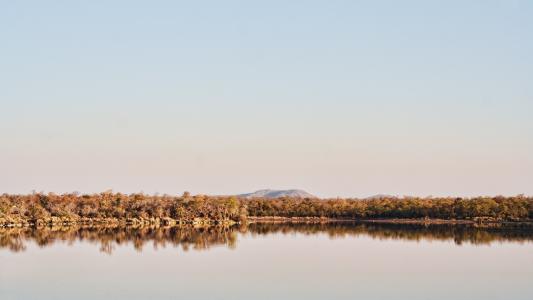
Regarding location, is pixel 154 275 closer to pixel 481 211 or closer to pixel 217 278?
pixel 217 278

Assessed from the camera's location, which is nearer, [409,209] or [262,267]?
[262,267]

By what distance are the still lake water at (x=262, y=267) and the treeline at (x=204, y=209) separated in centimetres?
2725

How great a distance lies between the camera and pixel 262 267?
39.2m

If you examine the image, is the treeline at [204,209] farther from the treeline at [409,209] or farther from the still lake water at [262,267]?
the still lake water at [262,267]

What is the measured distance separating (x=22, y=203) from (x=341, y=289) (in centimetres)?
6554

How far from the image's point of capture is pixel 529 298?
29156 millimetres

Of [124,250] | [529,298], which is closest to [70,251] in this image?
[124,250]

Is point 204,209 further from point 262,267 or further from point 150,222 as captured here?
point 262,267

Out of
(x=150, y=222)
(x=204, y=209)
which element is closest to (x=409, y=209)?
(x=204, y=209)

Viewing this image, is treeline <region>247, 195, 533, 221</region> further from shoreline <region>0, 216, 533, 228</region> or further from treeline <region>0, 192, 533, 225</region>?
shoreline <region>0, 216, 533, 228</region>

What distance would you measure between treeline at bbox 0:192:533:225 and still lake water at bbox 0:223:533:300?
27.3 metres

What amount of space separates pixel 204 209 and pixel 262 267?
54948 millimetres

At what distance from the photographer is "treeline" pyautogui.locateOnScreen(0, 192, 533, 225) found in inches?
3408

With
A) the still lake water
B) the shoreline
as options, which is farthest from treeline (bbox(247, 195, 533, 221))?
the still lake water
